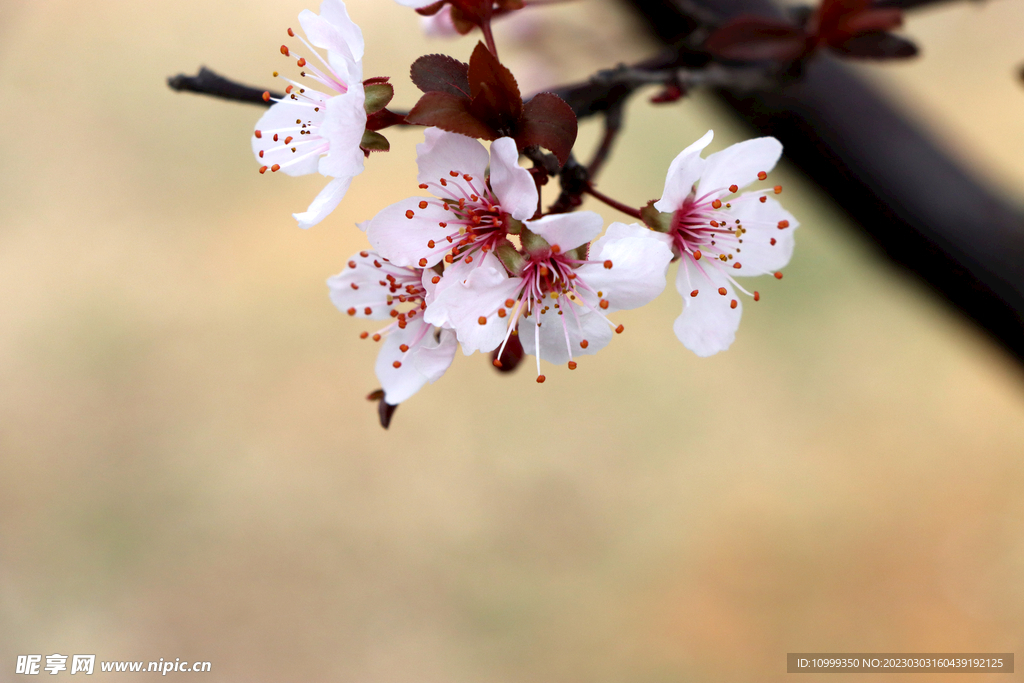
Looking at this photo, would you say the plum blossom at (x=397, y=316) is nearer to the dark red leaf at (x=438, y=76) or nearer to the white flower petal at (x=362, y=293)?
the white flower petal at (x=362, y=293)

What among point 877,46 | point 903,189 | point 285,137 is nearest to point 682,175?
point 285,137

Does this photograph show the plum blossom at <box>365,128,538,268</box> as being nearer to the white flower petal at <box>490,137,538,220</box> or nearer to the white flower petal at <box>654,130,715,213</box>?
the white flower petal at <box>490,137,538,220</box>

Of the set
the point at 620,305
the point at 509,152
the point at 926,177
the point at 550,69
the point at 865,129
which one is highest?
the point at 550,69

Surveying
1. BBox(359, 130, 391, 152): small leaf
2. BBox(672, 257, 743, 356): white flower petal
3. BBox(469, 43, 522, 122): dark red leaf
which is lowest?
BBox(672, 257, 743, 356): white flower petal

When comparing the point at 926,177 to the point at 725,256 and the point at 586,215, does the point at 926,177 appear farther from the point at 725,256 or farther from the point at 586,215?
the point at 586,215

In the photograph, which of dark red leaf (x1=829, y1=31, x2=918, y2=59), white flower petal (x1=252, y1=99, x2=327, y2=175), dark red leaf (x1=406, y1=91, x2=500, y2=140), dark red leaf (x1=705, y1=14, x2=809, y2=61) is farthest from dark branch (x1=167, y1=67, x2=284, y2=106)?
dark red leaf (x1=829, y1=31, x2=918, y2=59)

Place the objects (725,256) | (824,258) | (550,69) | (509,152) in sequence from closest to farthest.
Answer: (509,152), (725,256), (550,69), (824,258)

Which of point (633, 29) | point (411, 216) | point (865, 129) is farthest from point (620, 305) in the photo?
point (633, 29)
